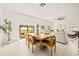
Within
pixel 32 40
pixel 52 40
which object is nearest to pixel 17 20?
pixel 32 40

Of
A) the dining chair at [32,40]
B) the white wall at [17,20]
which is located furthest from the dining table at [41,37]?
the white wall at [17,20]

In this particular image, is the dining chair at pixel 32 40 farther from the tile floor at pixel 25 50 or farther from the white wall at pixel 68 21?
the white wall at pixel 68 21

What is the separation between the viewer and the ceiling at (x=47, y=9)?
2297mm

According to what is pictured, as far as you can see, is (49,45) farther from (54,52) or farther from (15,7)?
(15,7)

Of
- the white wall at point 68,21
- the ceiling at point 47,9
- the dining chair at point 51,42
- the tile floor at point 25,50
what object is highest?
the ceiling at point 47,9

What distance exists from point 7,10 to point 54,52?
35.6 inches

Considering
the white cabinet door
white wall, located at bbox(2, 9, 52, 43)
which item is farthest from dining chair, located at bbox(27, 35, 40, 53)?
the white cabinet door

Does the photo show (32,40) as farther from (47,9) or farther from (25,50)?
(47,9)

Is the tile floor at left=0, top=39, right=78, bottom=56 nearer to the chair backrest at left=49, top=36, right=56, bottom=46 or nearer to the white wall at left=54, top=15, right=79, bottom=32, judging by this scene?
the chair backrest at left=49, top=36, right=56, bottom=46

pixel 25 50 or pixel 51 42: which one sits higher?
pixel 51 42

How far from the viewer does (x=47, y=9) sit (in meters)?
2.32

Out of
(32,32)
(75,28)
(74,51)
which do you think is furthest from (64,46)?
(32,32)

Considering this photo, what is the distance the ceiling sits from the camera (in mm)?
2297

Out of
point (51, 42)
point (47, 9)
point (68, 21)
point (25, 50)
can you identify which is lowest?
point (25, 50)
